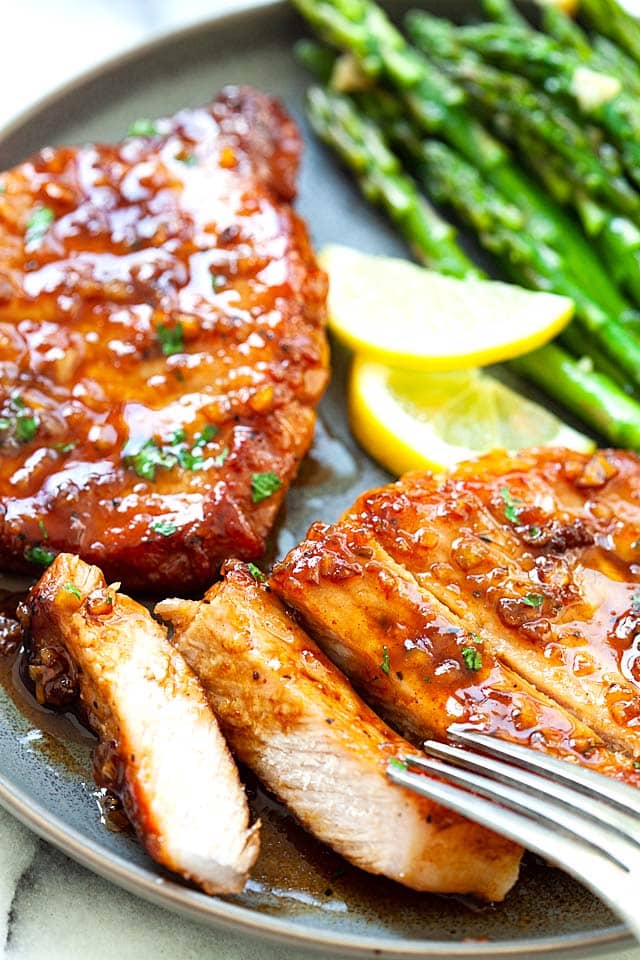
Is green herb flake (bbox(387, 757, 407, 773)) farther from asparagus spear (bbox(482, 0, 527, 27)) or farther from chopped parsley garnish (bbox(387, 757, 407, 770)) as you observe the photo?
asparagus spear (bbox(482, 0, 527, 27))

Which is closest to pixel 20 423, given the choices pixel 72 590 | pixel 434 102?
pixel 72 590

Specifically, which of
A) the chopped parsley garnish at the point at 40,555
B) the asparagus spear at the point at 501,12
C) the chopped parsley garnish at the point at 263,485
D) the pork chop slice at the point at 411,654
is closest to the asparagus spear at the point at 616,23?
the asparagus spear at the point at 501,12

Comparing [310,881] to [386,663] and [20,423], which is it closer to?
[386,663]

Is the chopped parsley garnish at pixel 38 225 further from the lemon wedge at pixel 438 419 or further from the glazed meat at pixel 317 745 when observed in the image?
the glazed meat at pixel 317 745

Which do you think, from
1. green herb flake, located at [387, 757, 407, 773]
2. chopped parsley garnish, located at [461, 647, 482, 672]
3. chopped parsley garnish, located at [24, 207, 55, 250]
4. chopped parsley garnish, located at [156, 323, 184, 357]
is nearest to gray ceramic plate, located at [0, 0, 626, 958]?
green herb flake, located at [387, 757, 407, 773]

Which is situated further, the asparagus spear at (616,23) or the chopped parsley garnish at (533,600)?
the asparagus spear at (616,23)
